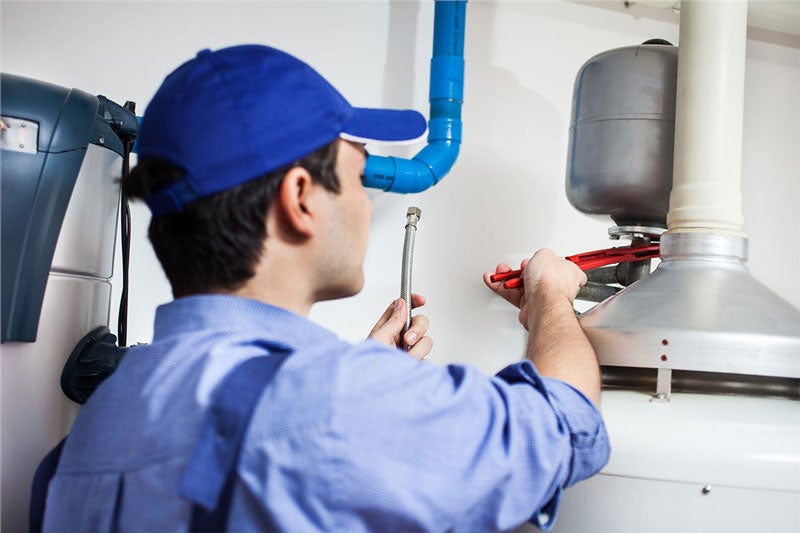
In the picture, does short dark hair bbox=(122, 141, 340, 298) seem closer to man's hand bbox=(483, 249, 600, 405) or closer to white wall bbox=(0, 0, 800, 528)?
man's hand bbox=(483, 249, 600, 405)

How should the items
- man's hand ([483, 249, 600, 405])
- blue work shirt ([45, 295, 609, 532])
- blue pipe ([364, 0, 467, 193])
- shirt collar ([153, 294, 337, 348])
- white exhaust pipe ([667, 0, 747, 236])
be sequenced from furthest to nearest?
blue pipe ([364, 0, 467, 193]) → white exhaust pipe ([667, 0, 747, 236]) → man's hand ([483, 249, 600, 405]) → shirt collar ([153, 294, 337, 348]) → blue work shirt ([45, 295, 609, 532])

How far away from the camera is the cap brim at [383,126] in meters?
0.70

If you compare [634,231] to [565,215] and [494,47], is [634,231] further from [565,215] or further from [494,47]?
[494,47]

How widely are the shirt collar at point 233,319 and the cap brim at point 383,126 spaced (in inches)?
7.8

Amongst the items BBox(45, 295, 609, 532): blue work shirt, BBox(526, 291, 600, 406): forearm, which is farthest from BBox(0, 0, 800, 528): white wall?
BBox(45, 295, 609, 532): blue work shirt

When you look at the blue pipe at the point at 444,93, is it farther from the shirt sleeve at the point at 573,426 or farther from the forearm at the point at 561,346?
the shirt sleeve at the point at 573,426

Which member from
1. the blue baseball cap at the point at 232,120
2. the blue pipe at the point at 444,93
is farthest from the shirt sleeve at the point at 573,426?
the blue pipe at the point at 444,93

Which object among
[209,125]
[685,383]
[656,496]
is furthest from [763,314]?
[209,125]

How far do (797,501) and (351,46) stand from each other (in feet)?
3.35

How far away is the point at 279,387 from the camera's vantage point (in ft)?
1.66

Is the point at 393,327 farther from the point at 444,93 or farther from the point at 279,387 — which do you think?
the point at 279,387

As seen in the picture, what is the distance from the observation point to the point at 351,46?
1.30m

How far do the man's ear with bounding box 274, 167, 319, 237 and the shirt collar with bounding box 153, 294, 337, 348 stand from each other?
0.08 meters

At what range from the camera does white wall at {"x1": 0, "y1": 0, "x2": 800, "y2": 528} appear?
118cm
